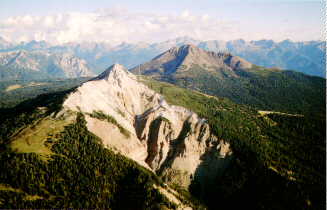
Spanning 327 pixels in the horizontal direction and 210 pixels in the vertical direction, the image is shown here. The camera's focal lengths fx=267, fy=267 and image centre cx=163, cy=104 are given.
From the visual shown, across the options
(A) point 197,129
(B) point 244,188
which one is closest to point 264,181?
(B) point 244,188

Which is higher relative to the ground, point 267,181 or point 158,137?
point 158,137

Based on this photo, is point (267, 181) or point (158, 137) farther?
point (158, 137)

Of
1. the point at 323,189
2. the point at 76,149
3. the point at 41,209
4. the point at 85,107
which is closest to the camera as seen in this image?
the point at 41,209

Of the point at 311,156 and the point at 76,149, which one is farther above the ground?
the point at 76,149

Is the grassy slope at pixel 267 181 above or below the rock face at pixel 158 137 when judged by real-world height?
below

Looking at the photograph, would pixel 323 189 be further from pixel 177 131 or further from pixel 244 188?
pixel 177 131

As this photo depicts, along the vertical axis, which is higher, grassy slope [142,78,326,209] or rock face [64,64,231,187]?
rock face [64,64,231,187]

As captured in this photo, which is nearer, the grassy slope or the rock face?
the grassy slope

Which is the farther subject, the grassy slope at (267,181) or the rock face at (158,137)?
the rock face at (158,137)
